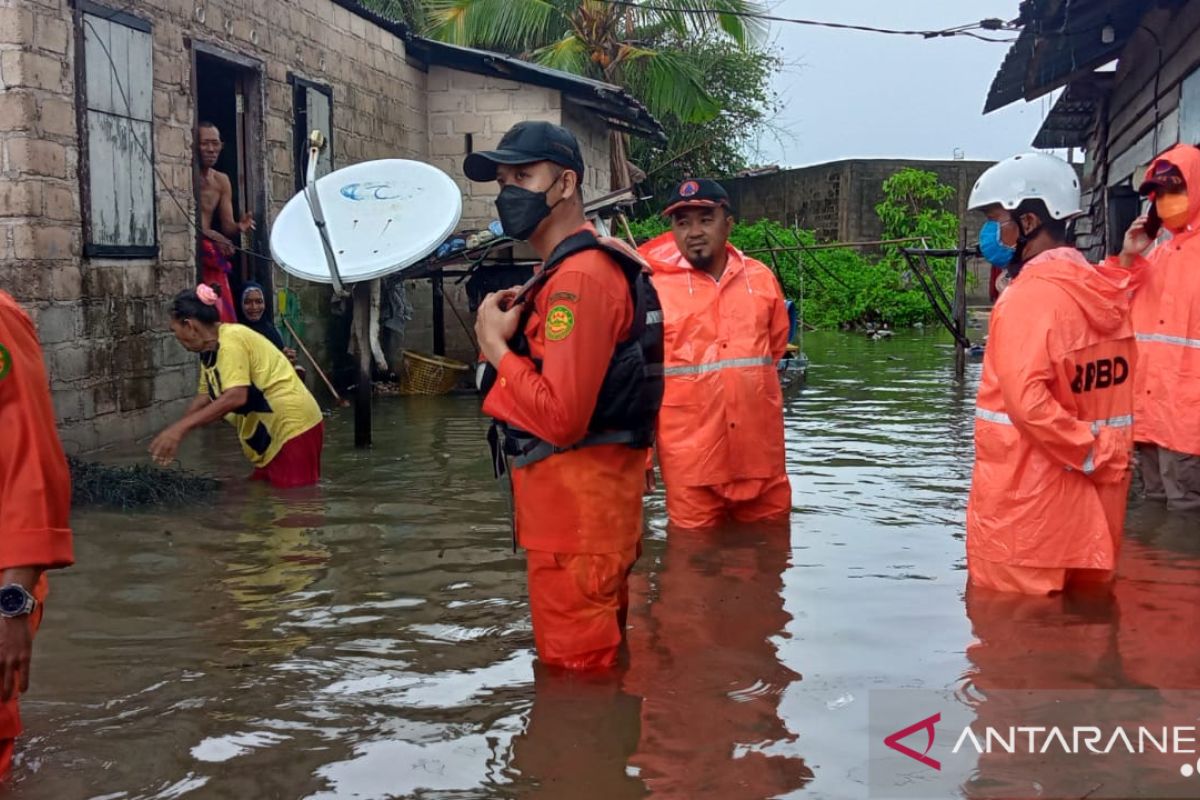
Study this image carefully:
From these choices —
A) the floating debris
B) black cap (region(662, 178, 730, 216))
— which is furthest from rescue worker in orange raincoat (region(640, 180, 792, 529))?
the floating debris

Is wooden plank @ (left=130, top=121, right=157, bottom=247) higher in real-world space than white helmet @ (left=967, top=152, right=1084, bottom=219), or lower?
higher

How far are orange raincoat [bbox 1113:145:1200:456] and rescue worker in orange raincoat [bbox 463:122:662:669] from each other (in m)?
4.05

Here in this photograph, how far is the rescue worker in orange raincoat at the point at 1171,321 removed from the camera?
673 cm

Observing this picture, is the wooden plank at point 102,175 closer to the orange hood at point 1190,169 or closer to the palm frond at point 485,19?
the orange hood at point 1190,169

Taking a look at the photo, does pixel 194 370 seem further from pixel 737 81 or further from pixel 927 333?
pixel 737 81

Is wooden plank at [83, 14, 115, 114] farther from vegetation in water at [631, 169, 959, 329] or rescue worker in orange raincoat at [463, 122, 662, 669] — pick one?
vegetation in water at [631, 169, 959, 329]

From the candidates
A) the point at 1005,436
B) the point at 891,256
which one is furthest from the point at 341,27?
the point at 891,256

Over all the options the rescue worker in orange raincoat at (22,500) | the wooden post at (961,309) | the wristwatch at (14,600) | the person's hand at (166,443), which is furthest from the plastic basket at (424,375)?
the wristwatch at (14,600)

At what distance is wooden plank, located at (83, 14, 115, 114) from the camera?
864 cm

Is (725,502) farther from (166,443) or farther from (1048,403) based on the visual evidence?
(166,443)

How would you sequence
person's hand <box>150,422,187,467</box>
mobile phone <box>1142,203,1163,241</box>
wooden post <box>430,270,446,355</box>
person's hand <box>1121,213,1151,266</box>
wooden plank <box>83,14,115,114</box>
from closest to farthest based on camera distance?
person's hand <box>150,422,187,467</box>
mobile phone <box>1142,203,1163,241</box>
person's hand <box>1121,213,1151,266</box>
wooden plank <box>83,14,115,114</box>
wooden post <box>430,270,446,355</box>

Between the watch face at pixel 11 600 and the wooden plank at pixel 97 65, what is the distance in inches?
264

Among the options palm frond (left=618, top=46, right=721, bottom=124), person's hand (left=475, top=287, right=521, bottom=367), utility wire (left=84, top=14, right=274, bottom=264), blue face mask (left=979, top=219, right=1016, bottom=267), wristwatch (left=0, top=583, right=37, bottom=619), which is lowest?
wristwatch (left=0, top=583, right=37, bottom=619)

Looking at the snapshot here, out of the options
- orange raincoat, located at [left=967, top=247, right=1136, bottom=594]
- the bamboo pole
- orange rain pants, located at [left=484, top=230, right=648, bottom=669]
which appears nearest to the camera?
orange rain pants, located at [left=484, top=230, right=648, bottom=669]
